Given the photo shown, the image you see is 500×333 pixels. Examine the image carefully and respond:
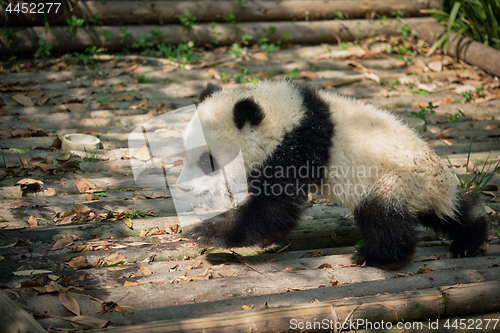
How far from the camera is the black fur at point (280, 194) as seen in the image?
2.80 m

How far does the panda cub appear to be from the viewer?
282 cm

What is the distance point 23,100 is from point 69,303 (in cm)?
385

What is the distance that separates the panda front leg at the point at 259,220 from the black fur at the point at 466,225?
1.06 metres

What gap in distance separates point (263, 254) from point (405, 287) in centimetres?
103

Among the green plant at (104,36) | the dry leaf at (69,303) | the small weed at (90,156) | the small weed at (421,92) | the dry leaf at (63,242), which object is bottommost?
the dry leaf at (63,242)

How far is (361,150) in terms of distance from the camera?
286 centimetres

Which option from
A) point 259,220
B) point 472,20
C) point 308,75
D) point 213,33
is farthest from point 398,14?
point 259,220

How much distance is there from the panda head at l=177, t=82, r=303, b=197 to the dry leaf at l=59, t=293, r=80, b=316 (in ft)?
3.73

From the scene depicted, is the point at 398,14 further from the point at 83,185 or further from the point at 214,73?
the point at 83,185

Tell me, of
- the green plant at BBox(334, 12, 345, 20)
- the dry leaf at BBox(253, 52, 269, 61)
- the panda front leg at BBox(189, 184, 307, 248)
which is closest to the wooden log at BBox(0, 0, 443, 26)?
the green plant at BBox(334, 12, 345, 20)

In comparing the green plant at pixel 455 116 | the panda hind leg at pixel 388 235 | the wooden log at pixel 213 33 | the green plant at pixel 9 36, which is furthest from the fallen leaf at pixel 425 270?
the green plant at pixel 9 36

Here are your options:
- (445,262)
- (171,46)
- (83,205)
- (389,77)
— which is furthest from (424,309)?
(171,46)

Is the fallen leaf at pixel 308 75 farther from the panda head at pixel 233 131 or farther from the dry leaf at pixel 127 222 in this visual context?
the dry leaf at pixel 127 222

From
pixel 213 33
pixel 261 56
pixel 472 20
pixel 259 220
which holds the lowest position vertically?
pixel 259 220
